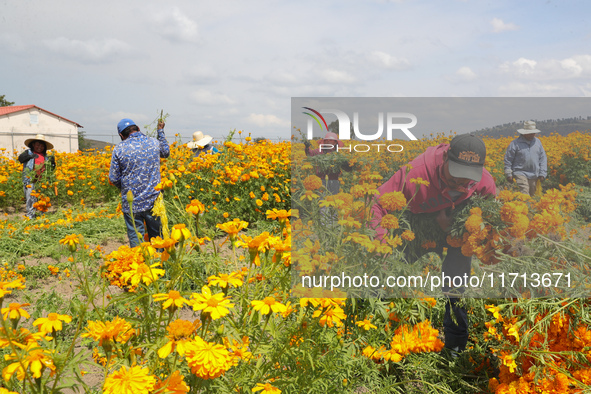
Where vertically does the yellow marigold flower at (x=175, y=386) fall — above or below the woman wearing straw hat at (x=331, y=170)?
below

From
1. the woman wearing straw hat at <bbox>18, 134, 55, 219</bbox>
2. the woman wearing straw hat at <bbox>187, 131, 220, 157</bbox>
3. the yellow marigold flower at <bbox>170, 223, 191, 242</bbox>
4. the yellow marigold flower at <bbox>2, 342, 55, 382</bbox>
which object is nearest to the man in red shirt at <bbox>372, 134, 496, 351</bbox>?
the yellow marigold flower at <bbox>170, 223, 191, 242</bbox>

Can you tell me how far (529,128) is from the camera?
164cm

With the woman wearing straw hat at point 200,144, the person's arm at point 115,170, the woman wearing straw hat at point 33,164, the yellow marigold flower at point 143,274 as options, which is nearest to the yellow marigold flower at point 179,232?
the yellow marigold flower at point 143,274

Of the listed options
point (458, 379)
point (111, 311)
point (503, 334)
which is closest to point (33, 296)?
point (111, 311)

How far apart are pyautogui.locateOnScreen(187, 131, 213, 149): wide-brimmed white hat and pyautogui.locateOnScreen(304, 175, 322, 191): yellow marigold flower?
15.7 ft

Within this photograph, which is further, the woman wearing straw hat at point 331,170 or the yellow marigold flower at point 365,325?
the yellow marigold flower at point 365,325

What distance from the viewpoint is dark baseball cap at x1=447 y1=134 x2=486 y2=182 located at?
5.41 ft

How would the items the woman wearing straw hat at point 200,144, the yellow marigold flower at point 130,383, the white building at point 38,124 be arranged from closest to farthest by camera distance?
the yellow marigold flower at point 130,383 → the woman wearing straw hat at point 200,144 → the white building at point 38,124

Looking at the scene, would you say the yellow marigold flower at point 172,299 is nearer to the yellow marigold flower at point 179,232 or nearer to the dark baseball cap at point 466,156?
the yellow marigold flower at point 179,232

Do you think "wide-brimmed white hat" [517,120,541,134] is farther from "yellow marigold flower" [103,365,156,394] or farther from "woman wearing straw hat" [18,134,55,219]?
"woman wearing straw hat" [18,134,55,219]

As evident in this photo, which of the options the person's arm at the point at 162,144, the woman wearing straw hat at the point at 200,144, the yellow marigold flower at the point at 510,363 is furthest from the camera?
the woman wearing straw hat at the point at 200,144

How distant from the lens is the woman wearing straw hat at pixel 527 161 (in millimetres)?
1642

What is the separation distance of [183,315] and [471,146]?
2.49 metres

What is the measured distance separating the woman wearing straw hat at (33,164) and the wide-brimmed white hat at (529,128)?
7.26 meters
